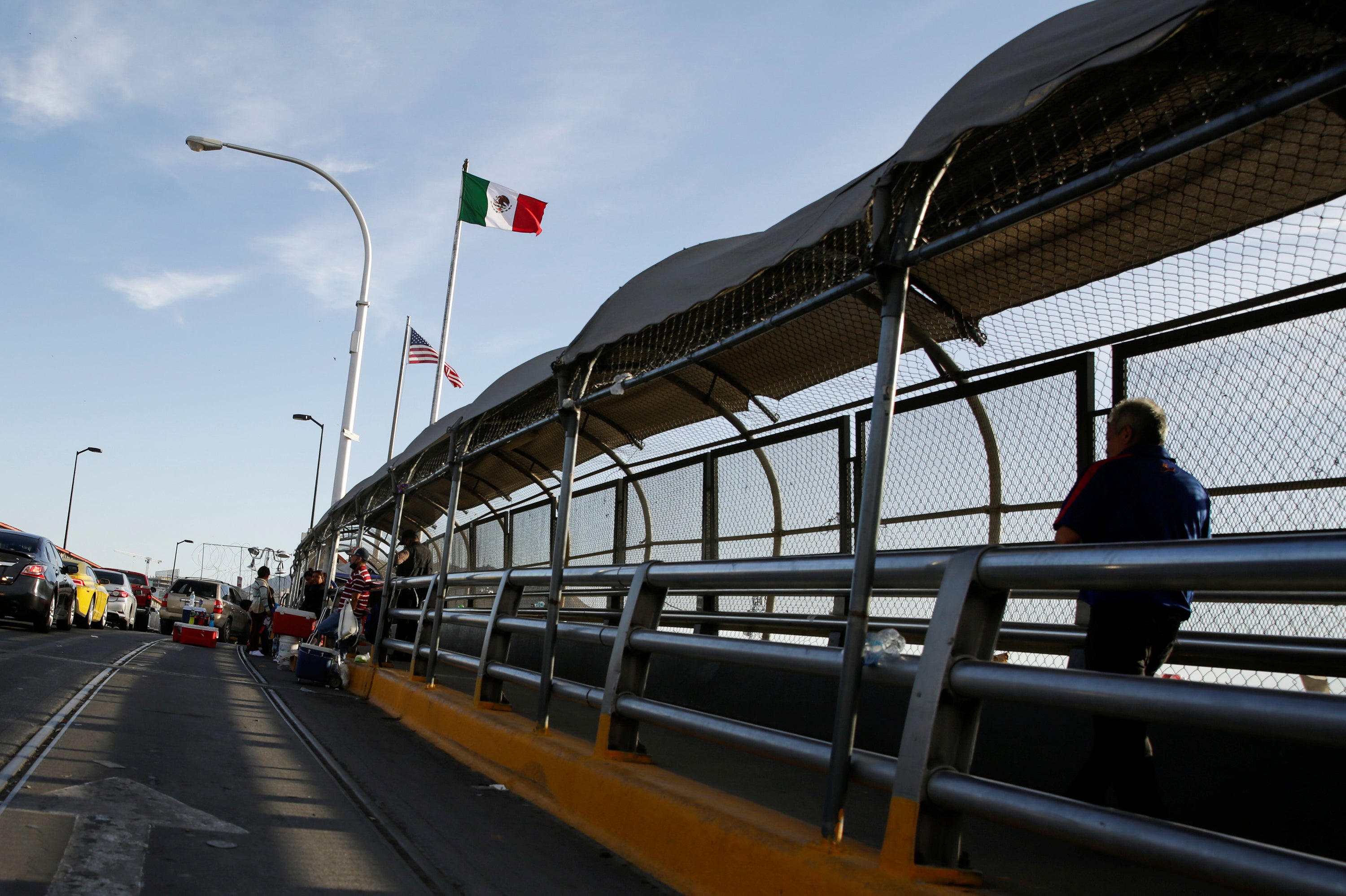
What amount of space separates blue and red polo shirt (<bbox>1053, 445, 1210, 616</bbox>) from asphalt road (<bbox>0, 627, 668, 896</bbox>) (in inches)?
77.9

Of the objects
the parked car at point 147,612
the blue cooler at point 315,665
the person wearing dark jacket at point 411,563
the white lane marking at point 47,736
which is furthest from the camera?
the parked car at point 147,612

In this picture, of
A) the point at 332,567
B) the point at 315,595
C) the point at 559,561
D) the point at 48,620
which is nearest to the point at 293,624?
the point at 332,567

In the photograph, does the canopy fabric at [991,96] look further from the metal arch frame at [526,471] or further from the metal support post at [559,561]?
the metal arch frame at [526,471]

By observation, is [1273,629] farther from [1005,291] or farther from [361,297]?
[361,297]

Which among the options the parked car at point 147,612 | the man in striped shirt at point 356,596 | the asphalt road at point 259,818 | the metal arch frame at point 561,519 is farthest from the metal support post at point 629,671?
the parked car at point 147,612

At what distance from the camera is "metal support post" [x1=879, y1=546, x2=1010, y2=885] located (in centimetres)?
271

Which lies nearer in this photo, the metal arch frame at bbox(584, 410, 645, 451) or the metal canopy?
the metal canopy

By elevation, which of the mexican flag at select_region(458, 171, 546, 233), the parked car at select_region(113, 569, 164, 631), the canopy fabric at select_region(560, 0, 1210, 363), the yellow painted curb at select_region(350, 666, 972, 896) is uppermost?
the mexican flag at select_region(458, 171, 546, 233)

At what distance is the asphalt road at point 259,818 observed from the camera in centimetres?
340

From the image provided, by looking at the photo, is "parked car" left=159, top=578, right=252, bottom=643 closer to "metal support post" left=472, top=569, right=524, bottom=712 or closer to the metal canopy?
"metal support post" left=472, top=569, right=524, bottom=712

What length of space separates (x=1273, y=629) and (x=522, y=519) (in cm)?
921


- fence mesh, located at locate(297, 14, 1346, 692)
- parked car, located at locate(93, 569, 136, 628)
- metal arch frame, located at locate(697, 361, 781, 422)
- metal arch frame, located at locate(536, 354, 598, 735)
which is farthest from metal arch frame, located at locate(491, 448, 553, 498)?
parked car, located at locate(93, 569, 136, 628)

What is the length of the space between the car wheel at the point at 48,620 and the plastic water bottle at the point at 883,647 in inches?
739

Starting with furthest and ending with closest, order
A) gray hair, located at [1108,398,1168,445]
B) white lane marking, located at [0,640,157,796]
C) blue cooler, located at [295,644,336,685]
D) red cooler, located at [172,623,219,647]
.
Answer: red cooler, located at [172,623,219,647] < blue cooler, located at [295,644,336,685] < white lane marking, located at [0,640,157,796] < gray hair, located at [1108,398,1168,445]
